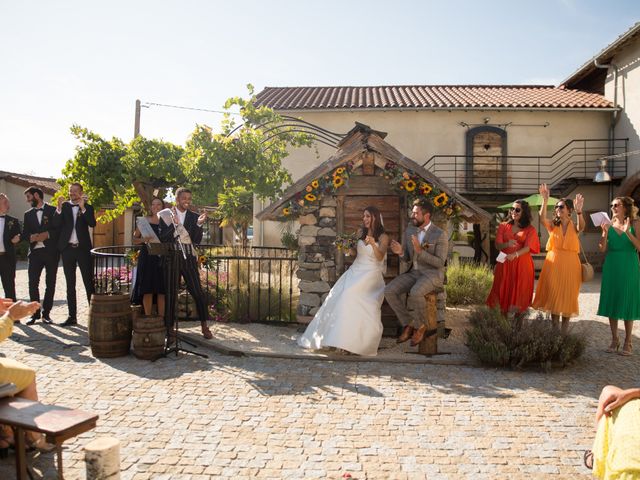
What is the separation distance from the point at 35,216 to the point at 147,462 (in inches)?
228

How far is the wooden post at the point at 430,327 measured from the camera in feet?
21.3

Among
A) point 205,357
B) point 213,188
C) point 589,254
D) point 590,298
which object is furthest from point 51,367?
point 589,254

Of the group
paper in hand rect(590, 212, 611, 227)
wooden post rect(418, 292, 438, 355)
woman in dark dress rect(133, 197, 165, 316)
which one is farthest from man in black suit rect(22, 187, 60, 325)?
paper in hand rect(590, 212, 611, 227)

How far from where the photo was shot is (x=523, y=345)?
5.95 metres

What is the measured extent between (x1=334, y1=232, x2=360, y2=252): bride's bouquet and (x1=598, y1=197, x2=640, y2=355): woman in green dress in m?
3.15

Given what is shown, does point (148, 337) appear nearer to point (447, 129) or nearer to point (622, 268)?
point (622, 268)

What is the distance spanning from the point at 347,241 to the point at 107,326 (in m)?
3.29

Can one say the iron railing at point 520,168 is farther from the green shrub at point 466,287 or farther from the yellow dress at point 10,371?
the yellow dress at point 10,371

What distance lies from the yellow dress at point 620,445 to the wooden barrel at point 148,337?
4833 millimetres

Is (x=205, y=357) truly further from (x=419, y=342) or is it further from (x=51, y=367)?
(x=419, y=342)

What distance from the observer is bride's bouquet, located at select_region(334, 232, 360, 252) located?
705cm

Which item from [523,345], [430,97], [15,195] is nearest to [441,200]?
[523,345]

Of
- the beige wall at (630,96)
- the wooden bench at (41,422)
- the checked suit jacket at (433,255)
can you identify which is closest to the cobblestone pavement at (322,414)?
the wooden bench at (41,422)

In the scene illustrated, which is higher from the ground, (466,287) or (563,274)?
(563,274)
